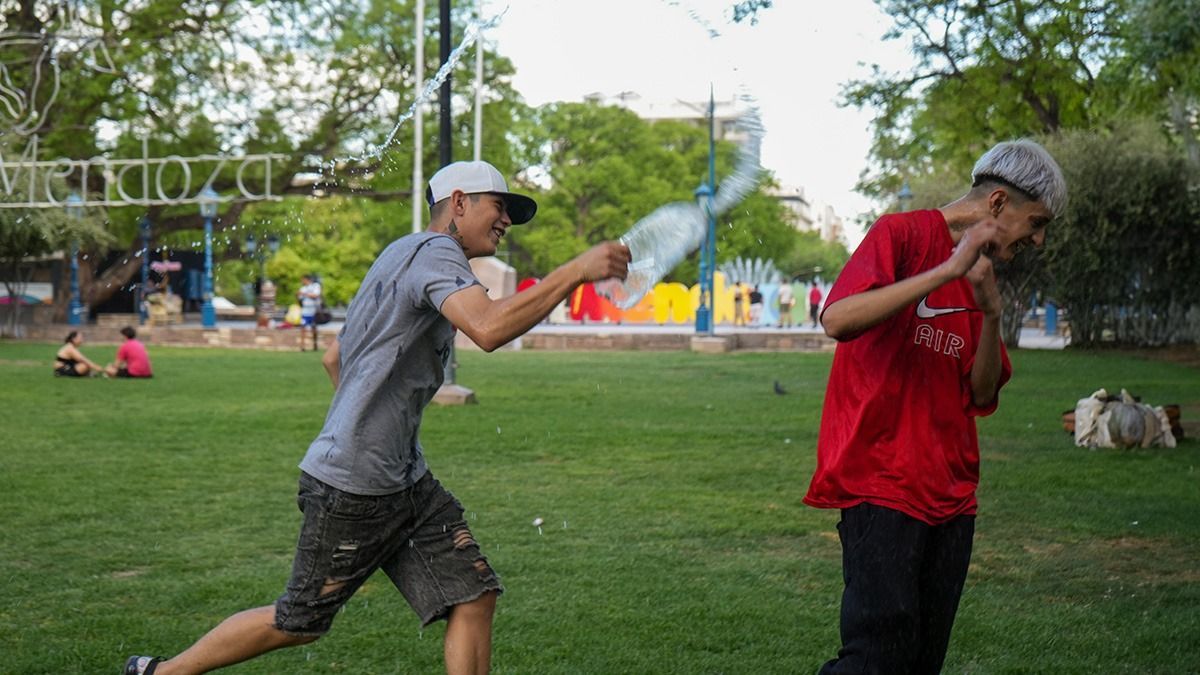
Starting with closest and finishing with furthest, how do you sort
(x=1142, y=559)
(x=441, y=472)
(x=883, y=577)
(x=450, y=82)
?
(x=883, y=577), (x=1142, y=559), (x=441, y=472), (x=450, y=82)

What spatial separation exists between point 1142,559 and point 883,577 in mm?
4468

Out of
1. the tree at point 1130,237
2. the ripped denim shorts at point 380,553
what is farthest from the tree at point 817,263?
the ripped denim shorts at point 380,553

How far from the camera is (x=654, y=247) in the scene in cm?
368

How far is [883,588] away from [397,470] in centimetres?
136

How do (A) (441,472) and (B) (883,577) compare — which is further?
(A) (441,472)

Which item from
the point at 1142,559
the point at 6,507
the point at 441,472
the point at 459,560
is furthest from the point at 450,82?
the point at 459,560

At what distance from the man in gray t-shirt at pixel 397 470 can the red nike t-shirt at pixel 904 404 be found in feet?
3.19

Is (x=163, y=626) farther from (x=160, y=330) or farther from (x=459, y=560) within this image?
(x=160, y=330)

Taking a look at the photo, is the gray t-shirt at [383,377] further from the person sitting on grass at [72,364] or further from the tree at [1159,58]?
the person sitting on grass at [72,364]

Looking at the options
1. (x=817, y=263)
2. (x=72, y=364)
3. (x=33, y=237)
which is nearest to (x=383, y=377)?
(x=72, y=364)

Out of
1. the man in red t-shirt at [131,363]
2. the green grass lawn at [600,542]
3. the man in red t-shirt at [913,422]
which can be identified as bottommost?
the green grass lawn at [600,542]

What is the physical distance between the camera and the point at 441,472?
33.7 feet

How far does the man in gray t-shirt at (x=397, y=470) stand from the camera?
3.72 meters

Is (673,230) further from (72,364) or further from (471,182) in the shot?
(72,364)
